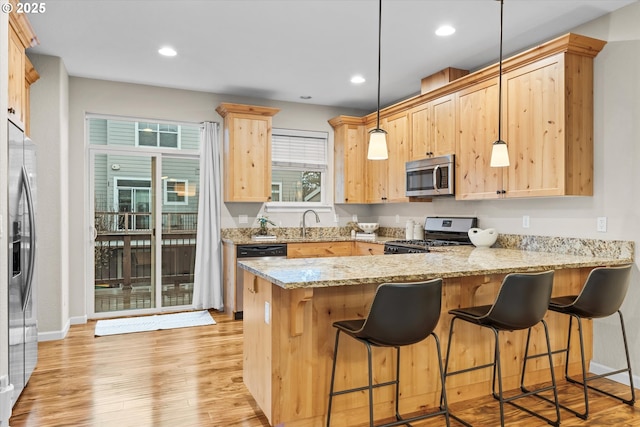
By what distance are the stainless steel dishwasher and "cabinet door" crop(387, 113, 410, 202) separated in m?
1.52

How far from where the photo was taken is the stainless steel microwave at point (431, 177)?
4.28 metres

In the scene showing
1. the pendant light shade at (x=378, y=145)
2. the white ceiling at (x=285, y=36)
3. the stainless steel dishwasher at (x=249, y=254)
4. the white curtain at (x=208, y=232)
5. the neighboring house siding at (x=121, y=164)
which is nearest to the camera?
the pendant light shade at (x=378, y=145)

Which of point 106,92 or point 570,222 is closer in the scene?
point 570,222

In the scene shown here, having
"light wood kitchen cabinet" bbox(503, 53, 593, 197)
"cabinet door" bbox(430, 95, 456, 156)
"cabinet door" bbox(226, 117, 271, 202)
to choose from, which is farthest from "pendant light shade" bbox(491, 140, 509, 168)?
"cabinet door" bbox(226, 117, 271, 202)

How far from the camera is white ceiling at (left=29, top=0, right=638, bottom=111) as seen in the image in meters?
3.19

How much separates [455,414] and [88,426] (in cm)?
221

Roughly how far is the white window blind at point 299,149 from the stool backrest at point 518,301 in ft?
13.0

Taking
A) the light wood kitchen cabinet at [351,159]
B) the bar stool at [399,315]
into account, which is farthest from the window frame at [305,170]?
the bar stool at [399,315]

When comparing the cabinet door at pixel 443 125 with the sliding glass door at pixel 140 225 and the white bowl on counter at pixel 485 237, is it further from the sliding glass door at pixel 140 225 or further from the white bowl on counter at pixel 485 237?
the sliding glass door at pixel 140 225

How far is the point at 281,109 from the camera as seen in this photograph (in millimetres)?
5832

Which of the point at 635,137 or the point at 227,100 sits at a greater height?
the point at 227,100

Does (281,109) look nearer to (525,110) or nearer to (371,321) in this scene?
(525,110)

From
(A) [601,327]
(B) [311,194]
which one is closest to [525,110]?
(A) [601,327]

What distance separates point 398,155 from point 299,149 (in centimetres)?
151
